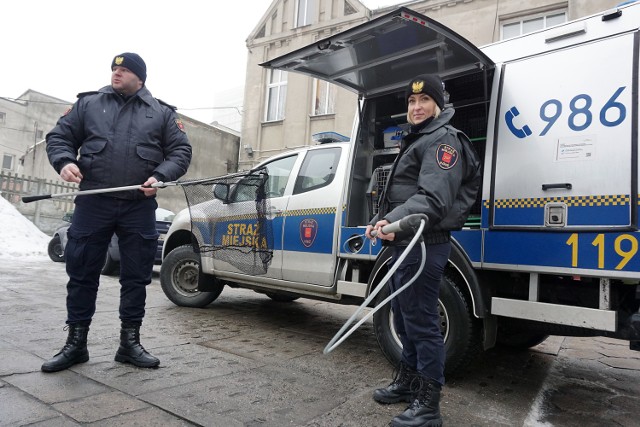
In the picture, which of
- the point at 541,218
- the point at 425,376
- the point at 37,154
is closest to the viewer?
the point at 425,376

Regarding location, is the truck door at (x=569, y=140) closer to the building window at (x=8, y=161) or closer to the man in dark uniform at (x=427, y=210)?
the man in dark uniform at (x=427, y=210)

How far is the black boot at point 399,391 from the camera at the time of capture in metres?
2.56

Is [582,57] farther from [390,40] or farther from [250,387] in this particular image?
[250,387]

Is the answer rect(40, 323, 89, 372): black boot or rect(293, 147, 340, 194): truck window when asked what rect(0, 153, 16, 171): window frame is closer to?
rect(293, 147, 340, 194): truck window

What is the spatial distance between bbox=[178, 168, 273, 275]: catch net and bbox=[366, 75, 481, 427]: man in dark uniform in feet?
6.19

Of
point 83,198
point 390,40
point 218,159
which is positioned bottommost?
point 83,198

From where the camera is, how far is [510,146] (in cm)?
283

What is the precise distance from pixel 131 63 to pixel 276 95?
41.1 ft

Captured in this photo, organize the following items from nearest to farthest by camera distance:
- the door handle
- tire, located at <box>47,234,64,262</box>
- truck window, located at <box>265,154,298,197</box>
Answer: the door handle, truck window, located at <box>265,154,298,197</box>, tire, located at <box>47,234,64,262</box>

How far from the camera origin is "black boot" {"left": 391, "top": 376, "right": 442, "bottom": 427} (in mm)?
2211

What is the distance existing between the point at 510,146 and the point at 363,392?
1830 millimetres

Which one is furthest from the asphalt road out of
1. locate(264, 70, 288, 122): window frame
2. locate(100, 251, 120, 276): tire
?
locate(264, 70, 288, 122): window frame

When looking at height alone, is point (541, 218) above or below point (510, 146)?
below

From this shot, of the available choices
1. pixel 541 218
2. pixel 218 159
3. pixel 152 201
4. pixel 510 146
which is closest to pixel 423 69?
pixel 510 146
